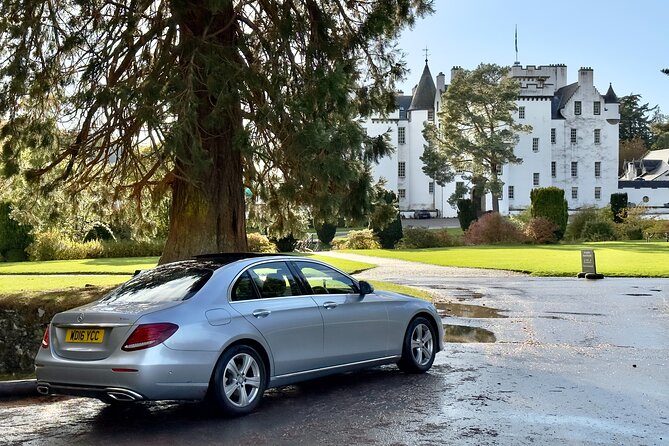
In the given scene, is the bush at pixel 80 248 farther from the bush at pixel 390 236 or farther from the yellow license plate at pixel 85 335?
the yellow license plate at pixel 85 335

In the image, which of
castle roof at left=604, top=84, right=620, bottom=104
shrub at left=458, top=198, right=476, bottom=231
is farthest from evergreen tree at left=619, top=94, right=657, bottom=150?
shrub at left=458, top=198, right=476, bottom=231

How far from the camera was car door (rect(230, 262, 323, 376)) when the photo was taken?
7.94 meters

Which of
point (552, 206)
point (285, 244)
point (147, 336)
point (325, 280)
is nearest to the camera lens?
point (147, 336)

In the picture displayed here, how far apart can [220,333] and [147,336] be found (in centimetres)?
66

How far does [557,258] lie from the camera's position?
116 ft

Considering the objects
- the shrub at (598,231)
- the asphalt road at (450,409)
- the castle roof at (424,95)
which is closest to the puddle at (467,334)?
the asphalt road at (450,409)

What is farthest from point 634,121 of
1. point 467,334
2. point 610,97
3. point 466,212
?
point 467,334

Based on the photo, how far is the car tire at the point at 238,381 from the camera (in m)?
7.38

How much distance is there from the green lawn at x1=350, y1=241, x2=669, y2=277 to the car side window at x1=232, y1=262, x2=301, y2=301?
830 inches

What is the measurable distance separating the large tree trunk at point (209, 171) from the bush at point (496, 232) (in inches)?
1375

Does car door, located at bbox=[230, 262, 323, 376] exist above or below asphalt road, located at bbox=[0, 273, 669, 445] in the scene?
above

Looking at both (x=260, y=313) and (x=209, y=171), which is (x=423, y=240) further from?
(x=260, y=313)

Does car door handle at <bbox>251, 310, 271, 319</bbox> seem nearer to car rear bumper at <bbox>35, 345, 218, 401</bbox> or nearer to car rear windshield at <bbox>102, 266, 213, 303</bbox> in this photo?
car rear windshield at <bbox>102, 266, 213, 303</bbox>

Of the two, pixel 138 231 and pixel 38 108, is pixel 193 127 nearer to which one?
pixel 38 108
